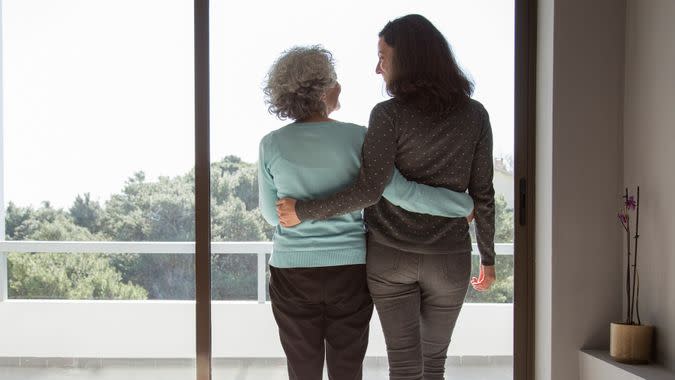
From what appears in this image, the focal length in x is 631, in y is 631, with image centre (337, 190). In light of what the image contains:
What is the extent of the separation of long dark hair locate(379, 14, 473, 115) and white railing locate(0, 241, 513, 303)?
797mm

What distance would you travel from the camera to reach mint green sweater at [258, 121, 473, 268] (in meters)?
1.70

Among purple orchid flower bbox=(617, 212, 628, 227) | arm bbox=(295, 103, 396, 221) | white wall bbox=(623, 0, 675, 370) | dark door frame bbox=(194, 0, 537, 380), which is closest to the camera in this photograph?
arm bbox=(295, 103, 396, 221)

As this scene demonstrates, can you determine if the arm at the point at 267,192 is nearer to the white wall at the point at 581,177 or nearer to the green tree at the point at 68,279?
the green tree at the point at 68,279

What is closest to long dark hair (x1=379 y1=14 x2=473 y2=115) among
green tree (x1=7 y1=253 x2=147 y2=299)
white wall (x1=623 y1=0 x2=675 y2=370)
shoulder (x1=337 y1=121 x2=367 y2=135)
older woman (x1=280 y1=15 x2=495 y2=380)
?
older woman (x1=280 y1=15 x2=495 y2=380)

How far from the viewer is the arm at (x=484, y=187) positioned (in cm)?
177

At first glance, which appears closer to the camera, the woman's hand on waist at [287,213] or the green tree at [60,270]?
the woman's hand on waist at [287,213]

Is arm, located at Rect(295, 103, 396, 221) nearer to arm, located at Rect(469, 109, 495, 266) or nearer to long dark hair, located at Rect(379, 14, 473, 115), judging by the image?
long dark hair, located at Rect(379, 14, 473, 115)

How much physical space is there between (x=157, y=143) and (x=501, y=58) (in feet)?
4.27

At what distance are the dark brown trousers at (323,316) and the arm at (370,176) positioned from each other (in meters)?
0.17

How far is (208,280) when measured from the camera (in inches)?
89.9

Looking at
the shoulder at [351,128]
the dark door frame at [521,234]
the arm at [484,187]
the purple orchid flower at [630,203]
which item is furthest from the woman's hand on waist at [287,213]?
the purple orchid flower at [630,203]

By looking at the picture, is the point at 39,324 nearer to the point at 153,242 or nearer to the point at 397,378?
the point at 153,242

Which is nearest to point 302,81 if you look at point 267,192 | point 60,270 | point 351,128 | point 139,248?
point 351,128

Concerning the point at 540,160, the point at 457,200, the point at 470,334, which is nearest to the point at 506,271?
the point at 470,334
